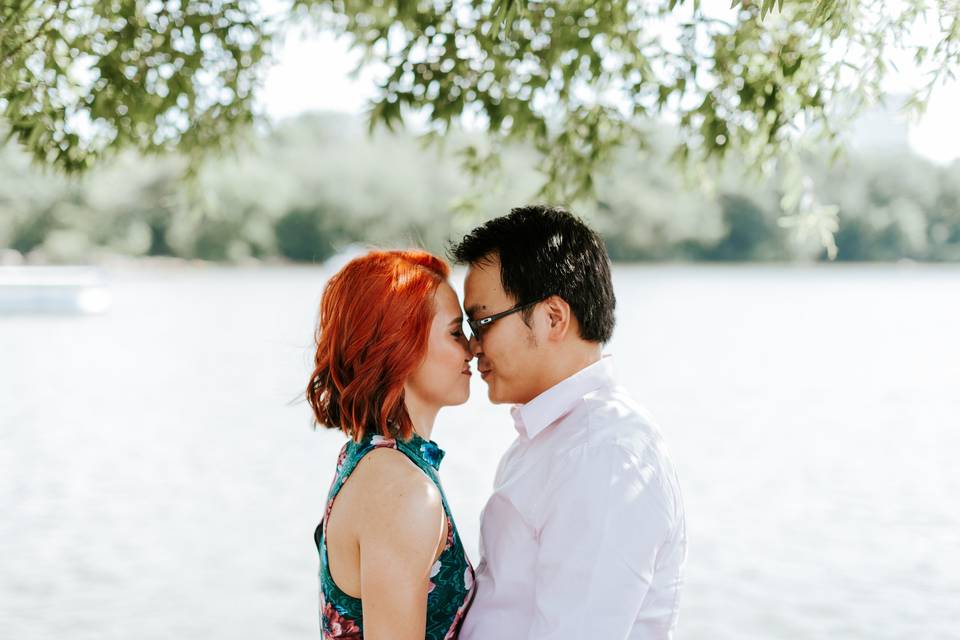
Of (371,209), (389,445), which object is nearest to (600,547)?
(389,445)

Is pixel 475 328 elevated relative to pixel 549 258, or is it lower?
lower

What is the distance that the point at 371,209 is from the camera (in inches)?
2329

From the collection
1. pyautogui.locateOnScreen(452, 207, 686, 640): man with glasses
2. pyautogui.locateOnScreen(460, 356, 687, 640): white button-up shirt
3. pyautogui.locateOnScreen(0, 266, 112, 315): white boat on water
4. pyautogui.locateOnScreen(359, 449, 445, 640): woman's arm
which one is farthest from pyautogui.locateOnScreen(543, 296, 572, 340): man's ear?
pyautogui.locateOnScreen(0, 266, 112, 315): white boat on water

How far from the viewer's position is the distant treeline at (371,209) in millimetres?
29794

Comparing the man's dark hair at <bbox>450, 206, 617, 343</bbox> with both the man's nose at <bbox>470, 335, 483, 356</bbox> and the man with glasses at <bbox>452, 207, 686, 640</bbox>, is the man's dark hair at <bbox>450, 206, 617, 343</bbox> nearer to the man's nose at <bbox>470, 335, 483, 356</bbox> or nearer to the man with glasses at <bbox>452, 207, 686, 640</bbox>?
the man with glasses at <bbox>452, 207, 686, 640</bbox>

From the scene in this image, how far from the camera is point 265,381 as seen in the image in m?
21.7

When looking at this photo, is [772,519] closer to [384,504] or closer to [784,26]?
[784,26]

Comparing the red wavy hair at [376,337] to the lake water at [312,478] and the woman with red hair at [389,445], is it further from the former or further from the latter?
the lake water at [312,478]

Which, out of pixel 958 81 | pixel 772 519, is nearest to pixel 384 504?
pixel 958 81

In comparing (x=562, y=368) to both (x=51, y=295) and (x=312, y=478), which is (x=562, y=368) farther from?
(x=51, y=295)

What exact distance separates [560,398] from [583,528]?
39 centimetres

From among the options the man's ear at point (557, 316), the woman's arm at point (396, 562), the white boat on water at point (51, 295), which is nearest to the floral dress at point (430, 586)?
the woman's arm at point (396, 562)

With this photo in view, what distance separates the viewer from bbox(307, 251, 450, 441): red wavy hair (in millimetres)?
2410

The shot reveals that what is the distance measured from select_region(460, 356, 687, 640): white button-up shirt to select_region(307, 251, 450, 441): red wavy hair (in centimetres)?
31
